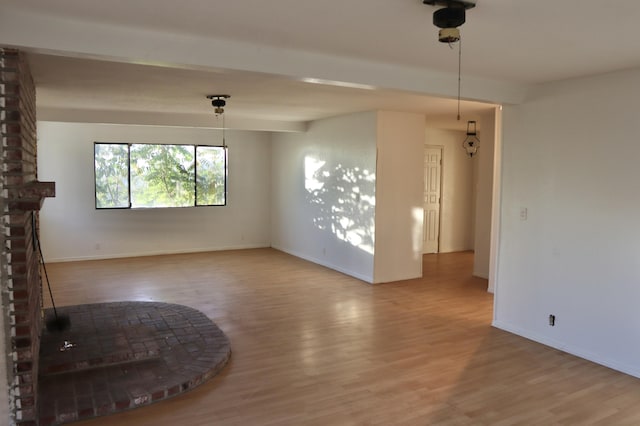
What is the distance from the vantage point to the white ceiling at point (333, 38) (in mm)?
2408

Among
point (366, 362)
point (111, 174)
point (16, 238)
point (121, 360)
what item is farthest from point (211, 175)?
point (16, 238)

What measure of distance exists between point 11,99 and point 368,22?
2091mm

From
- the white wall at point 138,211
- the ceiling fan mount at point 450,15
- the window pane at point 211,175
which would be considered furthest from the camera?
the window pane at point 211,175

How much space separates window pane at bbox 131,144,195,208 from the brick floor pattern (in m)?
3.77

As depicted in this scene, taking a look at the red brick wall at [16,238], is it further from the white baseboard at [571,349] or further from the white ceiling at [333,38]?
the white baseboard at [571,349]

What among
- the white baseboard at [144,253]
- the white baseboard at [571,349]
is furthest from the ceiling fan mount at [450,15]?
the white baseboard at [144,253]

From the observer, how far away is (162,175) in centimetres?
859

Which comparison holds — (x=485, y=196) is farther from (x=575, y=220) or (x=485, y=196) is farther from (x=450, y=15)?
(x=450, y=15)

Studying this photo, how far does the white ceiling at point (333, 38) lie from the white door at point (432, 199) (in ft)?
15.8

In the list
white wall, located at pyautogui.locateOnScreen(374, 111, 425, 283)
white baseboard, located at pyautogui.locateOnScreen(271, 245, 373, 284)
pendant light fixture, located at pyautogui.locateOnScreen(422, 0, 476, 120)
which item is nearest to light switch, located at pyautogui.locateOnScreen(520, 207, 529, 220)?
white wall, located at pyautogui.locateOnScreen(374, 111, 425, 283)

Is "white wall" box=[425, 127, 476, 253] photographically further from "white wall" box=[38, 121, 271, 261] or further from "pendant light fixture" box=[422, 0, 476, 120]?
"pendant light fixture" box=[422, 0, 476, 120]

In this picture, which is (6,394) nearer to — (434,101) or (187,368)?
(187,368)

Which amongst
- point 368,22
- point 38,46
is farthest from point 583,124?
point 38,46

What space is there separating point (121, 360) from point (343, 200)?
428cm
